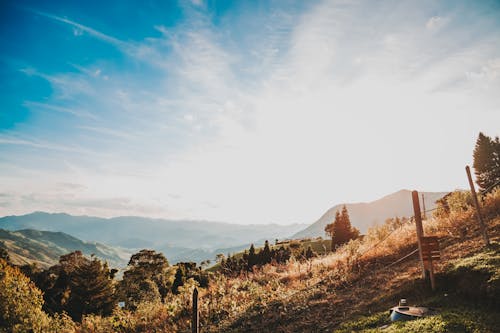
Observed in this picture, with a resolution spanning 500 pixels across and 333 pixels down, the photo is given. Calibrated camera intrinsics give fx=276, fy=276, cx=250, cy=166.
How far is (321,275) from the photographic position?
1285cm

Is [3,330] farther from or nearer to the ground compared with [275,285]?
nearer to the ground

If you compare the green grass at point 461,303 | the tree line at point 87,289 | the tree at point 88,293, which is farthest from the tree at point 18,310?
the green grass at point 461,303

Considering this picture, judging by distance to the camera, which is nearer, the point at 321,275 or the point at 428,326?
the point at 428,326

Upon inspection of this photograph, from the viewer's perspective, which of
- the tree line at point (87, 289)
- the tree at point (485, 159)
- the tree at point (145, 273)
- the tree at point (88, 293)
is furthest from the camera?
the tree at point (485, 159)

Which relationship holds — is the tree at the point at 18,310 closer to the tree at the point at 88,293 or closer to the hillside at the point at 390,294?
the tree at the point at 88,293

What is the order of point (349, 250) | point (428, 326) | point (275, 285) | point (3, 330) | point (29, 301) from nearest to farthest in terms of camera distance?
point (428, 326) → point (275, 285) → point (349, 250) → point (3, 330) → point (29, 301)

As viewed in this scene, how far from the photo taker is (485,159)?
50312mm

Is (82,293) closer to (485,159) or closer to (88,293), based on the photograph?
(88,293)

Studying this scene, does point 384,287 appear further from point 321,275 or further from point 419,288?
point 321,275

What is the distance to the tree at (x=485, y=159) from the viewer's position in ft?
163

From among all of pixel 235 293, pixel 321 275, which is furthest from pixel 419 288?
pixel 235 293

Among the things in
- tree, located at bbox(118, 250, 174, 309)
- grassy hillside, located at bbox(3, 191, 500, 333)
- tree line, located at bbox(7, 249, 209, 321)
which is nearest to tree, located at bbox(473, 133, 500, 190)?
grassy hillside, located at bbox(3, 191, 500, 333)

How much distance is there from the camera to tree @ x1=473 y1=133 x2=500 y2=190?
49.6 m

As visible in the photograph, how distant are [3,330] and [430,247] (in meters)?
28.1
